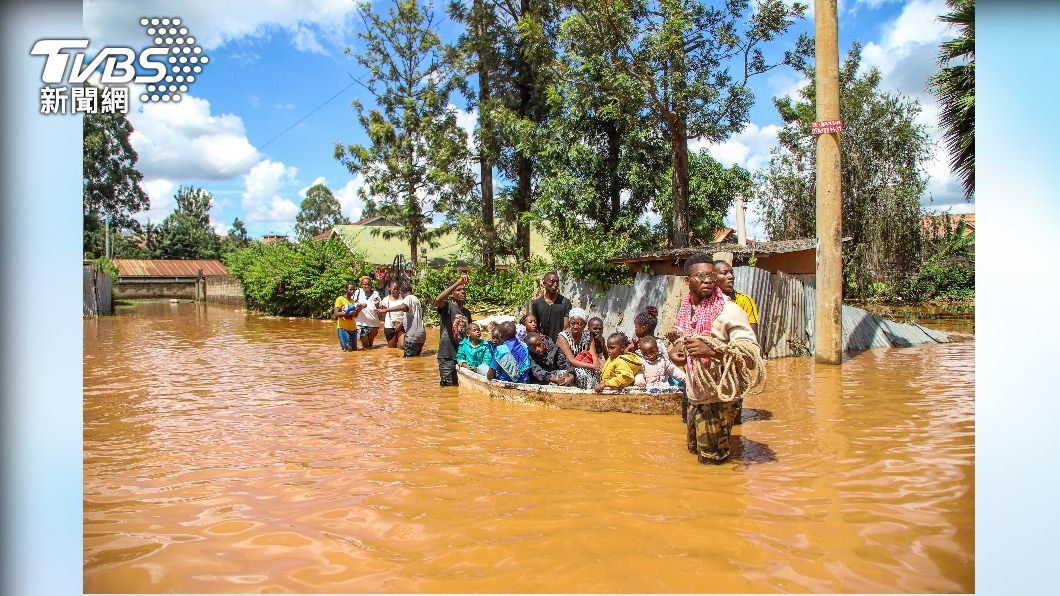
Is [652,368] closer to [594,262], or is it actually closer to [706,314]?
[706,314]

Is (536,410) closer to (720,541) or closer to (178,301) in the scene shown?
(720,541)

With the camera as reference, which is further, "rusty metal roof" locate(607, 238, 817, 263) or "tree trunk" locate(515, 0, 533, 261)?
"tree trunk" locate(515, 0, 533, 261)

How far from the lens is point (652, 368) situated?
692cm

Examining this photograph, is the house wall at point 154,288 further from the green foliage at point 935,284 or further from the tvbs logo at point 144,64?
the tvbs logo at point 144,64

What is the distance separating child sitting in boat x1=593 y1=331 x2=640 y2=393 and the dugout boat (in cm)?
7

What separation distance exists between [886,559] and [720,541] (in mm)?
813

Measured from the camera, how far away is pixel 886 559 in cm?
334

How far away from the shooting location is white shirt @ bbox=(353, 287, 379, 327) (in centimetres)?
1318

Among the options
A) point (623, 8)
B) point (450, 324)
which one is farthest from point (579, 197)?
point (450, 324)

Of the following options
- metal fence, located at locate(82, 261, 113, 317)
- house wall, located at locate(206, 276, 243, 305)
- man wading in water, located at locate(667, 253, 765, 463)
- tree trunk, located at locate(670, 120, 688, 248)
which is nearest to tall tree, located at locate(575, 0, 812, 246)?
tree trunk, located at locate(670, 120, 688, 248)

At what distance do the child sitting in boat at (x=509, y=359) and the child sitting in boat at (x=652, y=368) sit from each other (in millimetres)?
1501

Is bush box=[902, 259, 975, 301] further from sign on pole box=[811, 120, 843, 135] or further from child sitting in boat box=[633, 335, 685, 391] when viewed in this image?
child sitting in boat box=[633, 335, 685, 391]

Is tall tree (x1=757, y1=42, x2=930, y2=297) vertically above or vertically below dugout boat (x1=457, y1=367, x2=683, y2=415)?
above

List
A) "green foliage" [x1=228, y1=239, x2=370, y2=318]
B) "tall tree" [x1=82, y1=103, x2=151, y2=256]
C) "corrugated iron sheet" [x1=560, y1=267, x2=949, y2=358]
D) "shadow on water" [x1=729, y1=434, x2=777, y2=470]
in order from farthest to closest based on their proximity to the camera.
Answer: "tall tree" [x1=82, y1=103, x2=151, y2=256] < "green foliage" [x1=228, y1=239, x2=370, y2=318] < "corrugated iron sheet" [x1=560, y1=267, x2=949, y2=358] < "shadow on water" [x1=729, y1=434, x2=777, y2=470]
